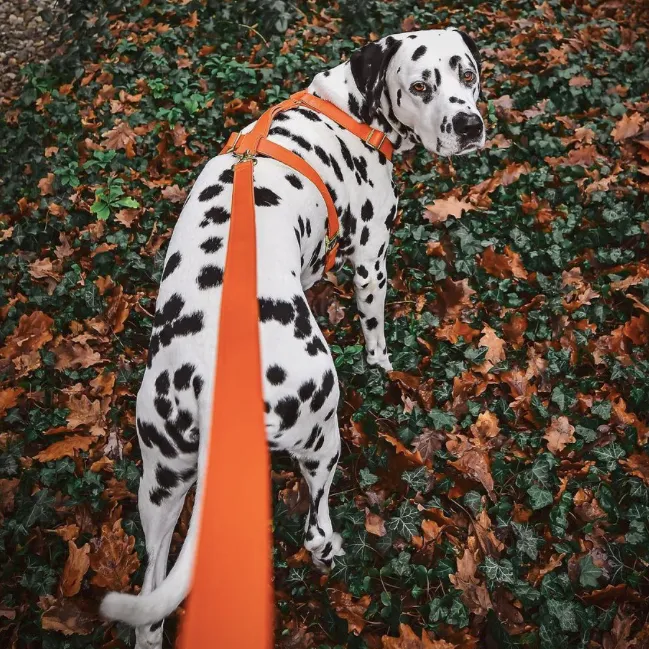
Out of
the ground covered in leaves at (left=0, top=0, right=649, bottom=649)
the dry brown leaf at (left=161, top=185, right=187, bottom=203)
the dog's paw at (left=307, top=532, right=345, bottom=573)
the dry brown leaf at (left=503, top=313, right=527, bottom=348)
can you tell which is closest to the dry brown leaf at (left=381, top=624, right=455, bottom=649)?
the ground covered in leaves at (left=0, top=0, right=649, bottom=649)

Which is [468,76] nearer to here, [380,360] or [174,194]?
[380,360]

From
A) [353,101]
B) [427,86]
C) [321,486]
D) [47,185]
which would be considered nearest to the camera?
[321,486]

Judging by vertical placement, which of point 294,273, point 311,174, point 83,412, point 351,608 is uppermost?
point 311,174

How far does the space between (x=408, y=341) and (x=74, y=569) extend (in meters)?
2.37

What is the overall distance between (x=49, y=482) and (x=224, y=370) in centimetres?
224

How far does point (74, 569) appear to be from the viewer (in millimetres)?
2701

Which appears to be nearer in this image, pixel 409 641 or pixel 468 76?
pixel 409 641

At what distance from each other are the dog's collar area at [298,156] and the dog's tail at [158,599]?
1513mm

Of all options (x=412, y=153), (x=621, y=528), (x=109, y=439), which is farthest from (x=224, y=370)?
(x=412, y=153)

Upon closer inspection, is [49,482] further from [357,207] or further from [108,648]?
[357,207]

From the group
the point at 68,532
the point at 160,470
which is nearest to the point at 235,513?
the point at 160,470

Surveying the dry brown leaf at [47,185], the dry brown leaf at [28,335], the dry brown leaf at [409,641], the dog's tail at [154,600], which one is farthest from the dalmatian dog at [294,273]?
the dry brown leaf at [47,185]

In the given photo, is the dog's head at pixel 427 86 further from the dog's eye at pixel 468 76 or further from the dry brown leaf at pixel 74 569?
the dry brown leaf at pixel 74 569

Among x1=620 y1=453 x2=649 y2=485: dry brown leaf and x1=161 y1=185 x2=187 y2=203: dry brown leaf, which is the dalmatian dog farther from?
x1=161 y1=185 x2=187 y2=203: dry brown leaf
